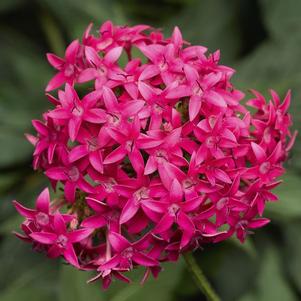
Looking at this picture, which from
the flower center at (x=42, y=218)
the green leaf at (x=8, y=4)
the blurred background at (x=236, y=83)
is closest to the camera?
the flower center at (x=42, y=218)

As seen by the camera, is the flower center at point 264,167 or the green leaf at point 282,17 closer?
the flower center at point 264,167

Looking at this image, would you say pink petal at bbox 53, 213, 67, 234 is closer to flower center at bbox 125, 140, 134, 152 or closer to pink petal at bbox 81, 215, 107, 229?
pink petal at bbox 81, 215, 107, 229

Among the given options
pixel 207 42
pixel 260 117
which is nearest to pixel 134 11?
pixel 207 42

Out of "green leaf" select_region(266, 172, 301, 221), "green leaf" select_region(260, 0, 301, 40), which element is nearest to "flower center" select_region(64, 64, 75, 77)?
"green leaf" select_region(266, 172, 301, 221)

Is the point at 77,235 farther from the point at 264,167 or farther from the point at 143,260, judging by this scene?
the point at 264,167

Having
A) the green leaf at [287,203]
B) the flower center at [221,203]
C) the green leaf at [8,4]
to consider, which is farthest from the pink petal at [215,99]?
the green leaf at [8,4]

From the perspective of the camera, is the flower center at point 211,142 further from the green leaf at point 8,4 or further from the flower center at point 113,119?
the green leaf at point 8,4

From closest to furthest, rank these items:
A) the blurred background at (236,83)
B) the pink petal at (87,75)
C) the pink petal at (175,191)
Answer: the pink petal at (175,191)
the pink petal at (87,75)
the blurred background at (236,83)

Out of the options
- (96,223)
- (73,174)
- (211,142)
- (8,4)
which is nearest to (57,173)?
(73,174)

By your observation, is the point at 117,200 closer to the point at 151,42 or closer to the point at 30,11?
the point at 151,42
